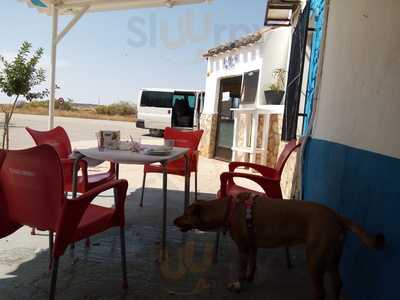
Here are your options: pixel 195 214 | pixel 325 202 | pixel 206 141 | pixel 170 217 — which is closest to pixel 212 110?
pixel 206 141

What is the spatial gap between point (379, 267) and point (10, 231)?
192 centimetres

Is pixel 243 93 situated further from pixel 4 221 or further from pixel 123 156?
pixel 4 221

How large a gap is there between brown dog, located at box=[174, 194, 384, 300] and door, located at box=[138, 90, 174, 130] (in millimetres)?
13578

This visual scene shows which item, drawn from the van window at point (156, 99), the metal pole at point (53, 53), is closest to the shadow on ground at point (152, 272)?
the metal pole at point (53, 53)

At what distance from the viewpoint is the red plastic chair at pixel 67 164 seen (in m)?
2.76

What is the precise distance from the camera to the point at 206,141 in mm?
8742

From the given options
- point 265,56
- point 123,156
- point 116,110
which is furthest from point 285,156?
point 116,110

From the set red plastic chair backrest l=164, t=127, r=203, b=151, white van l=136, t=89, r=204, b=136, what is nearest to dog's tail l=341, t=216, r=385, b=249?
red plastic chair backrest l=164, t=127, r=203, b=151

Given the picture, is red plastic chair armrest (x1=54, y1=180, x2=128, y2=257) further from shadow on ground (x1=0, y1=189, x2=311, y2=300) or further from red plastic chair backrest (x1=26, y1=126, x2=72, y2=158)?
red plastic chair backrest (x1=26, y1=126, x2=72, y2=158)

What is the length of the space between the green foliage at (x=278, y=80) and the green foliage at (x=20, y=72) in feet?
13.4

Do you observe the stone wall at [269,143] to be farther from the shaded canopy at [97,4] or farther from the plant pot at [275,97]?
the shaded canopy at [97,4]

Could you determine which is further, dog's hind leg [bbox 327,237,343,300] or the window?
the window

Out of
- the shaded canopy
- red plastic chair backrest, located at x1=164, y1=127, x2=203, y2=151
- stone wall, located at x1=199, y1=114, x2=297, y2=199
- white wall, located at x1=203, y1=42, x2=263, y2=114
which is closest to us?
red plastic chair backrest, located at x1=164, y1=127, x2=203, y2=151

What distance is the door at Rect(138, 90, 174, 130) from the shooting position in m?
15.6
